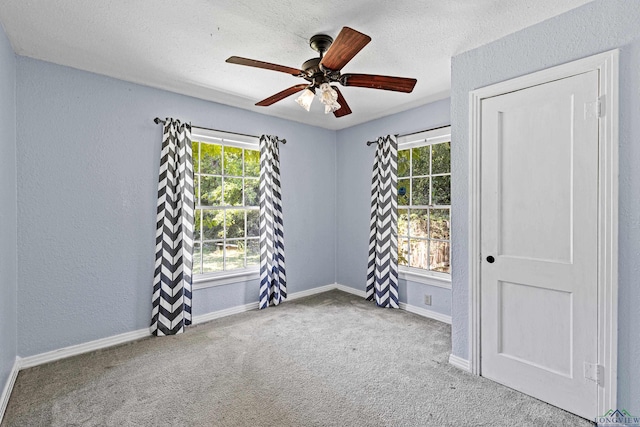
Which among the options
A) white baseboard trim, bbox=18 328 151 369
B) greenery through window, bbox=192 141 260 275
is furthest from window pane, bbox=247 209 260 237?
white baseboard trim, bbox=18 328 151 369

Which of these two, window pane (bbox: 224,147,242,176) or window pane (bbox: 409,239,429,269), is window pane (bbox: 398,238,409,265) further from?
window pane (bbox: 224,147,242,176)

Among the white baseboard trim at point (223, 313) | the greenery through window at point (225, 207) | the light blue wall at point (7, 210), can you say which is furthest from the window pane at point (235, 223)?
the light blue wall at point (7, 210)

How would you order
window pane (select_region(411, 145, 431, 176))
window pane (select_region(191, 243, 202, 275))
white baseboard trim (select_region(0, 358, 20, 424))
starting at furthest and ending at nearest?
window pane (select_region(411, 145, 431, 176))
window pane (select_region(191, 243, 202, 275))
white baseboard trim (select_region(0, 358, 20, 424))

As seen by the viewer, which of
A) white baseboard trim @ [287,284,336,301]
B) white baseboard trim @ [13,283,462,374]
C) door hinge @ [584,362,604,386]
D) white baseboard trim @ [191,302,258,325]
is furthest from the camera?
white baseboard trim @ [287,284,336,301]

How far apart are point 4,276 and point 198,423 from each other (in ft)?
5.22

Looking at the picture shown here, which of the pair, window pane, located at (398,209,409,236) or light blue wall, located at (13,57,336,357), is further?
window pane, located at (398,209,409,236)

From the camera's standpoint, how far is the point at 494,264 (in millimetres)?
2240

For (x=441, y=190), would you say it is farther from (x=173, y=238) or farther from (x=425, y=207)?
(x=173, y=238)

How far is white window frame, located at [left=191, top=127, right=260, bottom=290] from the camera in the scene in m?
3.39

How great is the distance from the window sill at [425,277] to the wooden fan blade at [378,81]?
2168mm

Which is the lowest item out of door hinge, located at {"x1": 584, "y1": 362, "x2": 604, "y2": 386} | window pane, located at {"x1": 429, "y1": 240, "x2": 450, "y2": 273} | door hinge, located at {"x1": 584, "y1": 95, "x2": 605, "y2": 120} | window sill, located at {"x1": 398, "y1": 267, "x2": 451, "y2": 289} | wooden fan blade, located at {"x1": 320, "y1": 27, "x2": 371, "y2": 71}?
door hinge, located at {"x1": 584, "y1": 362, "x2": 604, "y2": 386}

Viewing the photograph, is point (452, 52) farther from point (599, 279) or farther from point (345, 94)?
point (599, 279)

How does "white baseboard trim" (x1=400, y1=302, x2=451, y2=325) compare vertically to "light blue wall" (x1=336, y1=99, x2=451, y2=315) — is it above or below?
below
